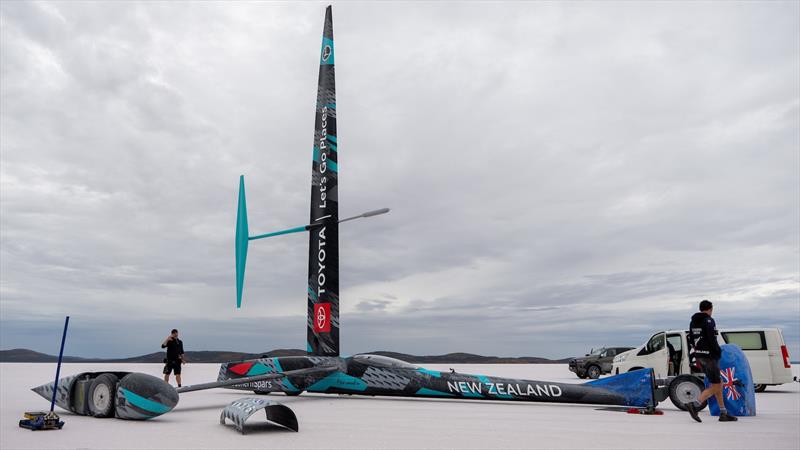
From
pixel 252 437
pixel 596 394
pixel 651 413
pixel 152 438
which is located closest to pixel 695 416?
pixel 651 413

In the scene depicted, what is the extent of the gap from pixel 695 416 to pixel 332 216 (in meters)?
10.5

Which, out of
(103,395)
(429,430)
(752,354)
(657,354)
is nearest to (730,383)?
(429,430)

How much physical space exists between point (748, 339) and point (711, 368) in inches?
333

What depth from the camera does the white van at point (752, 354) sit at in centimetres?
1620

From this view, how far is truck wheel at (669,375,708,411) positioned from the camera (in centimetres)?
1107

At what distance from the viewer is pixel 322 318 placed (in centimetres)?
1617

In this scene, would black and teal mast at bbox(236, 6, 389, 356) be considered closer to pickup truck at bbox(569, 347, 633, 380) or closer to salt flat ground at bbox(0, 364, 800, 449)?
salt flat ground at bbox(0, 364, 800, 449)

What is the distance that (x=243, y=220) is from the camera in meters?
17.0

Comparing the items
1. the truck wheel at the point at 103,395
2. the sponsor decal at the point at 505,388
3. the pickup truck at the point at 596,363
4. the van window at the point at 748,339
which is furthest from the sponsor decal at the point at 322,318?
the pickup truck at the point at 596,363

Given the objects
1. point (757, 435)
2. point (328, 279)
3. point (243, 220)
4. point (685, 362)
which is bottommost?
point (757, 435)

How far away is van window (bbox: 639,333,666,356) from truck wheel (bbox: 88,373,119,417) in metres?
13.8

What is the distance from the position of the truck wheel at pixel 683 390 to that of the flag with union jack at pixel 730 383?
30.6 inches

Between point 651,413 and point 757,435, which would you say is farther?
point 651,413

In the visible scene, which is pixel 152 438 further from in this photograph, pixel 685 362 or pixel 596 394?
pixel 685 362
